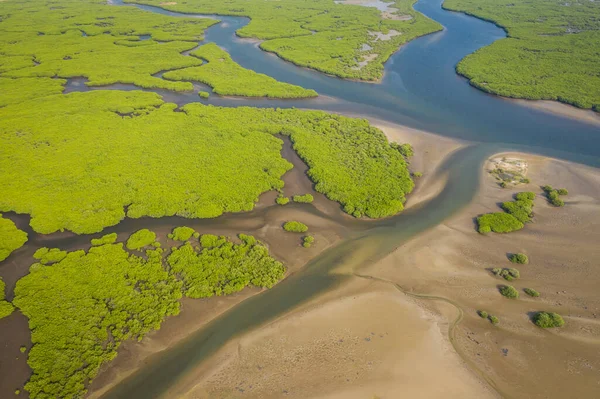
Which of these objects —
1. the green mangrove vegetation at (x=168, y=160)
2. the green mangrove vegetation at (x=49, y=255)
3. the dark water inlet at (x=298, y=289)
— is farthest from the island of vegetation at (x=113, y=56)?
the green mangrove vegetation at (x=49, y=255)

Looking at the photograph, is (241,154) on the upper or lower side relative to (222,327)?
upper

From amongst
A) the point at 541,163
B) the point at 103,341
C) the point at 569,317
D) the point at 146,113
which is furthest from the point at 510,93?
the point at 103,341

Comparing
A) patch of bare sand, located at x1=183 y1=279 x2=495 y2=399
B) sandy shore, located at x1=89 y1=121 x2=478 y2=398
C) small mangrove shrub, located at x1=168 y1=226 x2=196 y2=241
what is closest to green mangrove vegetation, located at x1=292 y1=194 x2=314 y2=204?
sandy shore, located at x1=89 y1=121 x2=478 y2=398

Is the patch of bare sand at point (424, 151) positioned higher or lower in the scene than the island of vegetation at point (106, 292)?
higher

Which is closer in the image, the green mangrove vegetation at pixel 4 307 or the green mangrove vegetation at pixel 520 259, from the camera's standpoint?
the green mangrove vegetation at pixel 4 307

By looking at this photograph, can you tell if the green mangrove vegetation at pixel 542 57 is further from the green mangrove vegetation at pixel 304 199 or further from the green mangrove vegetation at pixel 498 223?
the green mangrove vegetation at pixel 304 199

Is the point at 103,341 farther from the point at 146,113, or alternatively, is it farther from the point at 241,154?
the point at 146,113
